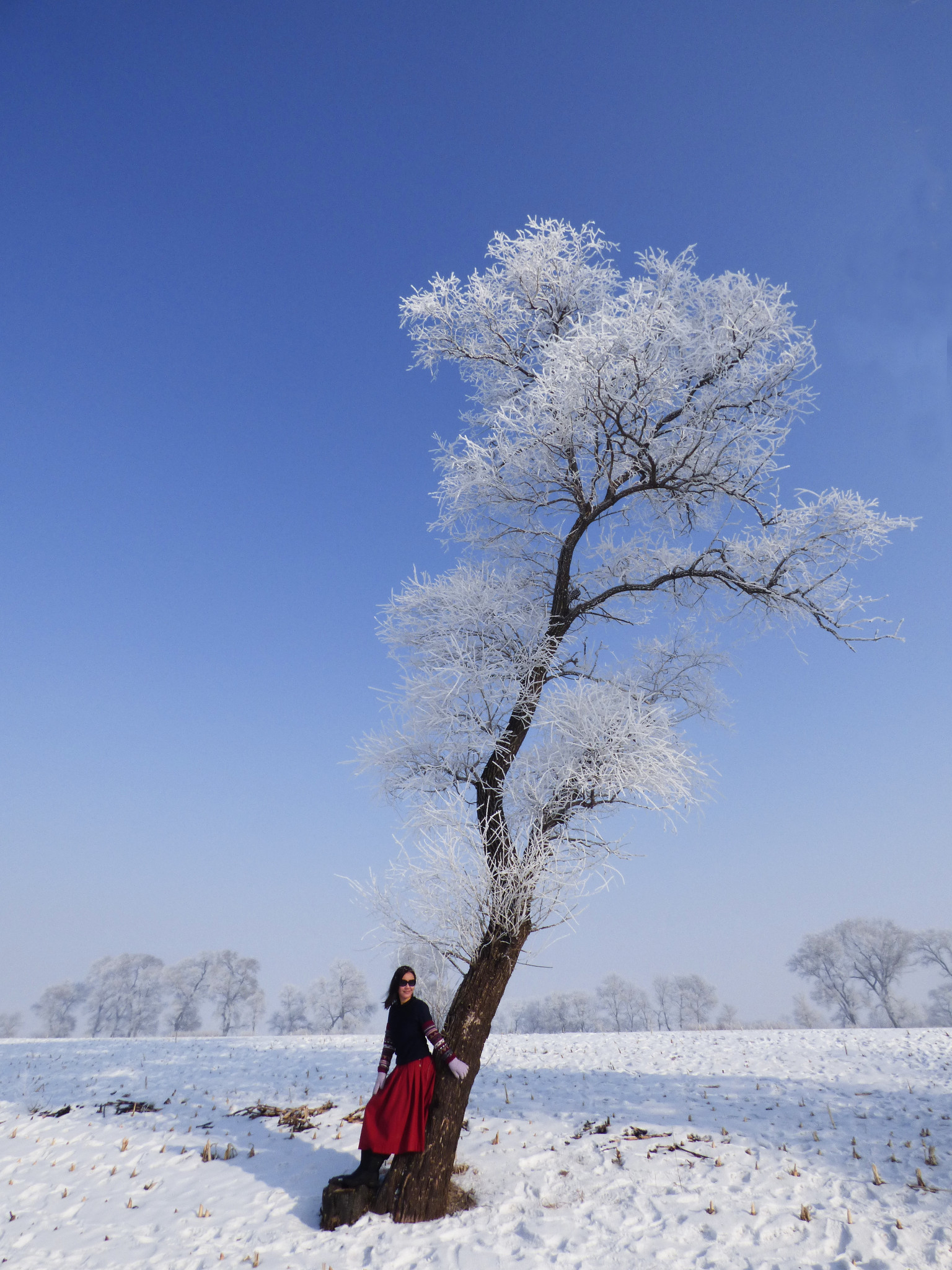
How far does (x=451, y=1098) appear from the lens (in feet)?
17.3

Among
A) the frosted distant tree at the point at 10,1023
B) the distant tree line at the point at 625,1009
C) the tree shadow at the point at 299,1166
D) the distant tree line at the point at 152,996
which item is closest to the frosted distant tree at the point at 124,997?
the distant tree line at the point at 152,996

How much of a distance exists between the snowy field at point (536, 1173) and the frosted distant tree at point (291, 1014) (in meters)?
53.0

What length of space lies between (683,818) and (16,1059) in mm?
15469

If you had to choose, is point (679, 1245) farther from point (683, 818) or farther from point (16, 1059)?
point (16, 1059)

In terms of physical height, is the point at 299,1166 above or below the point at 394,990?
below

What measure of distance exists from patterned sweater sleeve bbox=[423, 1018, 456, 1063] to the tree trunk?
0.34 ft

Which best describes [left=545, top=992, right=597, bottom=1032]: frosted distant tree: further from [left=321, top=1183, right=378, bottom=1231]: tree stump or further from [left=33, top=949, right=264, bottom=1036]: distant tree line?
[left=321, top=1183, right=378, bottom=1231]: tree stump

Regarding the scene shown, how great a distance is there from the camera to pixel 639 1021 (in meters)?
59.2

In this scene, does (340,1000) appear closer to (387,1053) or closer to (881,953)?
(881,953)

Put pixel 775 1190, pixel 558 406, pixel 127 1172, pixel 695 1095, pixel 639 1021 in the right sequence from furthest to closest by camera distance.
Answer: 1. pixel 639 1021
2. pixel 695 1095
3. pixel 558 406
4. pixel 127 1172
5. pixel 775 1190

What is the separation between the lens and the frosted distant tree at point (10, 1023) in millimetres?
57469

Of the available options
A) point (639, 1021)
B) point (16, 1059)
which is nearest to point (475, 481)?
point (16, 1059)

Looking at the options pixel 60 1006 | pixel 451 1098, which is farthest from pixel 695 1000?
pixel 451 1098

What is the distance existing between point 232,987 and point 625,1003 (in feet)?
118
